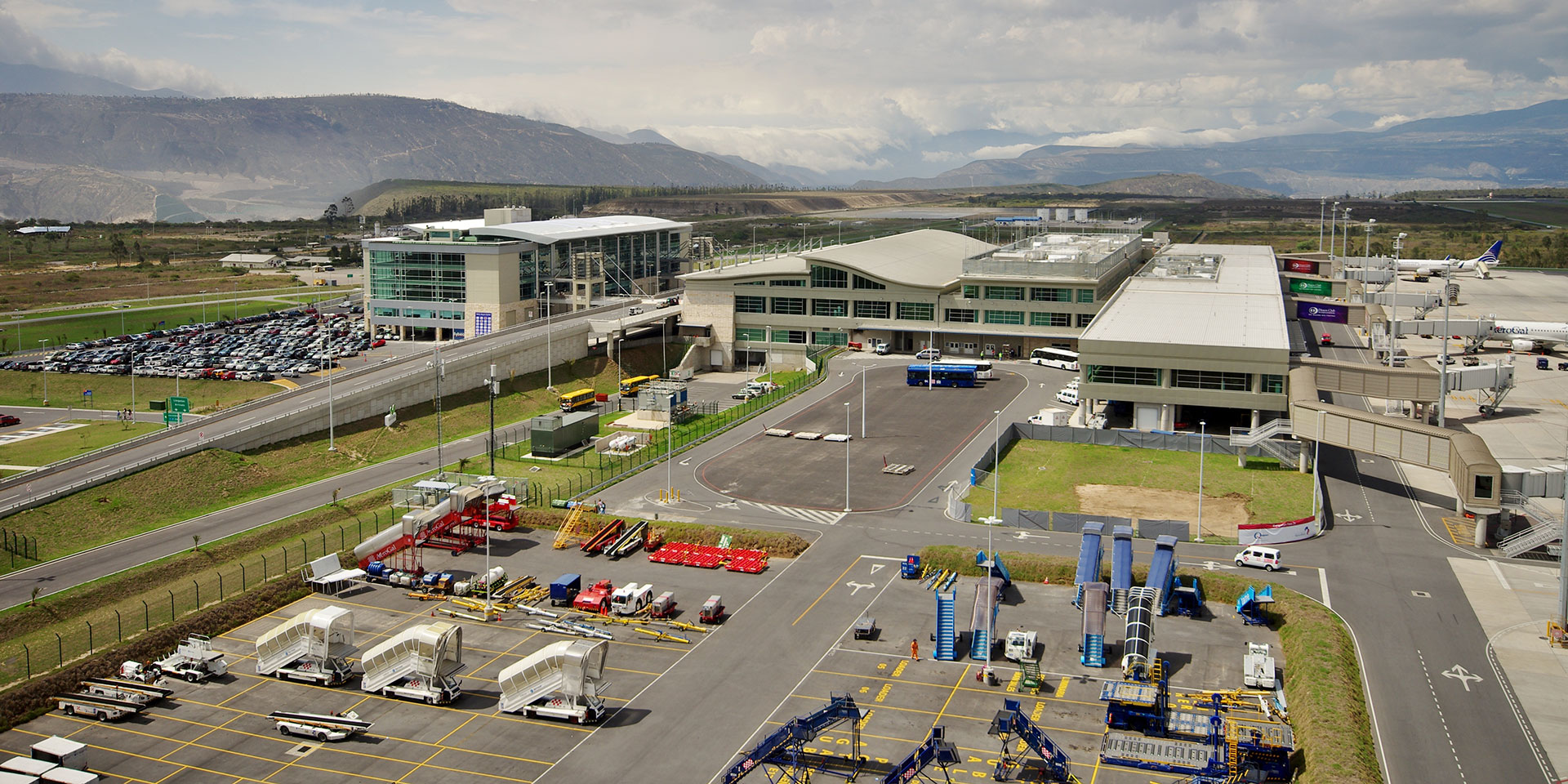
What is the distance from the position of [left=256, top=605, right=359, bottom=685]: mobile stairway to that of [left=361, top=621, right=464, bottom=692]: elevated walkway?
1.62m

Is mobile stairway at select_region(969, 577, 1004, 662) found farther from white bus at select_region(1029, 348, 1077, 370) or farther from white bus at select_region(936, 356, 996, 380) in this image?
white bus at select_region(1029, 348, 1077, 370)

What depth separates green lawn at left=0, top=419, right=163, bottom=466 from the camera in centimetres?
7500

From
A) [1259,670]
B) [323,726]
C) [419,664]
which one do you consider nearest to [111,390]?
[419,664]

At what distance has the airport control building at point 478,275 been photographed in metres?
118

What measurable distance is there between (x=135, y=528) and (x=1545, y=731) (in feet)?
220

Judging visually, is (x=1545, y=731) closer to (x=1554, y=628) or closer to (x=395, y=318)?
(x=1554, y=628)

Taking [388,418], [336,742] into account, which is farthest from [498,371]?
[336,742]

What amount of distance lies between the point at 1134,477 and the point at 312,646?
156 ft

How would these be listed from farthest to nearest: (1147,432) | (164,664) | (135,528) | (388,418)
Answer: (388,418) < (1147,432) < (135,528) < (164,664)

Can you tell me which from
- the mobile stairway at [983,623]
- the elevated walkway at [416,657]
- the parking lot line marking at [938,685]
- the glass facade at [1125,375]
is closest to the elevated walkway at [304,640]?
the elevated walkway at [416,657]

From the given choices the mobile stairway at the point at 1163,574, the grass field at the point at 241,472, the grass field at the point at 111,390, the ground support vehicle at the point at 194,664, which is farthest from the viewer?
the grass field at the point at 111,390

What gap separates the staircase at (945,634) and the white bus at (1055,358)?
62394 millimetres

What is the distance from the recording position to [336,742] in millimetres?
37656

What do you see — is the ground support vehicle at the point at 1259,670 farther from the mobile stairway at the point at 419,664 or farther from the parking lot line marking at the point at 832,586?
the mobile stairway at the point at 419,664
